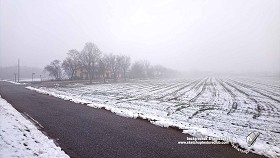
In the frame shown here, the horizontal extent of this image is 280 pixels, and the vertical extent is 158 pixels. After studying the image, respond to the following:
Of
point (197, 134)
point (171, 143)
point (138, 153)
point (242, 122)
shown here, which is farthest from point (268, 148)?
point (242, 122)

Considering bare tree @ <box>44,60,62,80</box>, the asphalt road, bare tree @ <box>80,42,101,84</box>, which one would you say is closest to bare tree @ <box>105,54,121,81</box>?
bare tree @ <box>80,42,101,84</box>

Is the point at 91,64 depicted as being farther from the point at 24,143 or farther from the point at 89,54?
the point at 24,143

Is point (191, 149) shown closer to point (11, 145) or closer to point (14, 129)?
point (11, 145)

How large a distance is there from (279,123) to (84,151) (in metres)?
13.3

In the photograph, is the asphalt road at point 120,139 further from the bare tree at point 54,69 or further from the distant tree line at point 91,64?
the bare tree at point 54,69

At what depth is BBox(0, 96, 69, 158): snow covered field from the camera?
23.2ft

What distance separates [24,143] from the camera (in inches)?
318

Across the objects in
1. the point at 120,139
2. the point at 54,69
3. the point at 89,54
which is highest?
the point at 89,54

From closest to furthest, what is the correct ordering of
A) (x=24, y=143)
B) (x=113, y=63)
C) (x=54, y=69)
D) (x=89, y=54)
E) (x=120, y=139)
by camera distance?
(x=24, y=143) < (x=120, y=139) < (x=89, y=54) < (x=113, y=63) < (x=54, y=69)

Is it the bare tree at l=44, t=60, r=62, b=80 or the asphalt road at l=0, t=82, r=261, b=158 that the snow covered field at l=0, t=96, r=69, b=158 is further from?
the bare tree at l=44, t=60, r=62, b=80

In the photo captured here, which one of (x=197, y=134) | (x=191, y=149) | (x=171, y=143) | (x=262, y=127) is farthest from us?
(x=262, y=127)

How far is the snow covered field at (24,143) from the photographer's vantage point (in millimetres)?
7078

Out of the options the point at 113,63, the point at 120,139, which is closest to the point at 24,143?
the point at 120,139

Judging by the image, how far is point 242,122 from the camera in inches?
541
